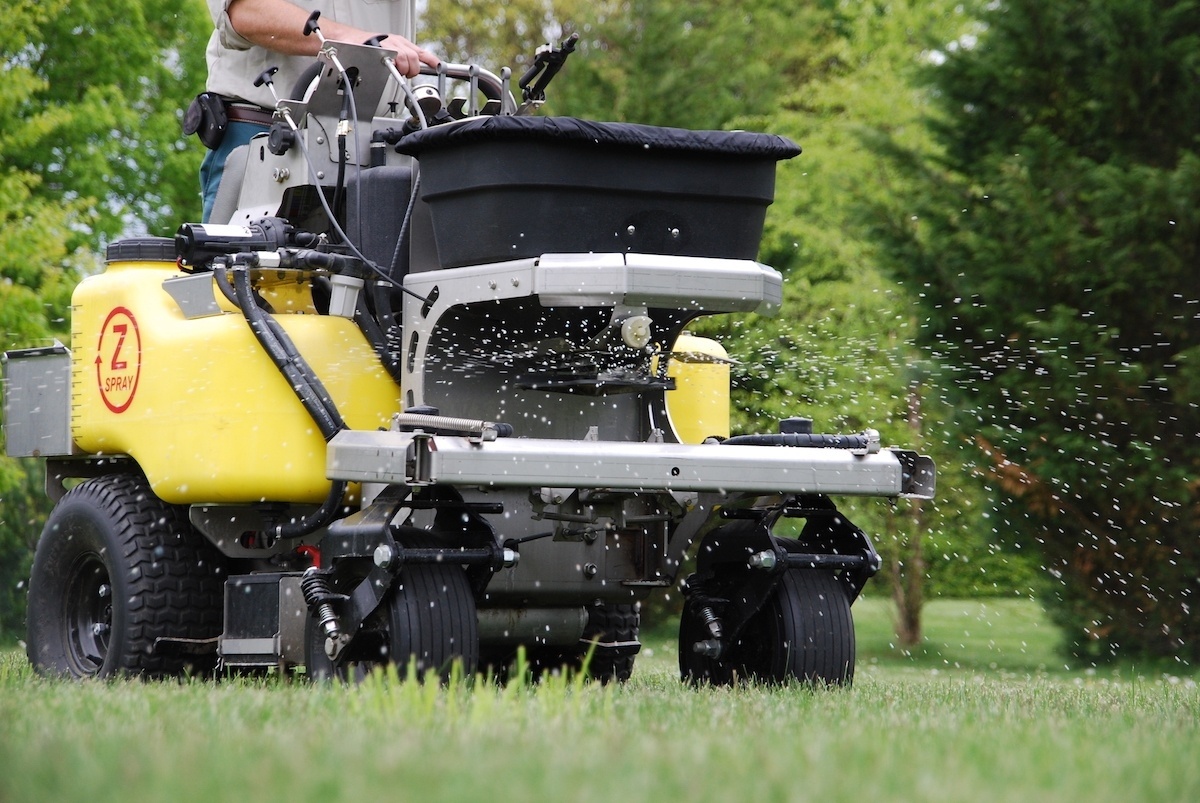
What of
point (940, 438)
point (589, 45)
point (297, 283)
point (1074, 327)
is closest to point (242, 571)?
point (297, 283)

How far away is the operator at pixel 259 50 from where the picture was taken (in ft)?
18.9

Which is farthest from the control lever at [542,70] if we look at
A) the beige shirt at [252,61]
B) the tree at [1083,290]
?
the tree at [1083,290]

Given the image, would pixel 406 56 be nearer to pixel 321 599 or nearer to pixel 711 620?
pixel 321 599

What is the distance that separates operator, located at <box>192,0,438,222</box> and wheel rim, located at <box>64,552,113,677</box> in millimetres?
1324

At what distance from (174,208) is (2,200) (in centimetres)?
346

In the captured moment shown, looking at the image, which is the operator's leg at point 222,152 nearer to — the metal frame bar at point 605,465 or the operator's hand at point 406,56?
the operator's hand at point 406,56

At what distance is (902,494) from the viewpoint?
17.0 ft

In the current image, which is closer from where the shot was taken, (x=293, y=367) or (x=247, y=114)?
(x=293, y=367)

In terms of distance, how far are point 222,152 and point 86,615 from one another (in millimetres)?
1710

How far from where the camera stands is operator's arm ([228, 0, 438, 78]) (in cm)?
574

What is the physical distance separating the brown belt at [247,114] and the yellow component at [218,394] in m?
0.78

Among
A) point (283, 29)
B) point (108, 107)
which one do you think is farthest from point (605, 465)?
point (108, 107)

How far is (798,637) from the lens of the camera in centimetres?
523

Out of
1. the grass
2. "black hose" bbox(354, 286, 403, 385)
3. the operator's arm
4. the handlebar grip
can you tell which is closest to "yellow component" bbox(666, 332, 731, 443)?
"black hose" bbox(354, 286, 403, 385)
